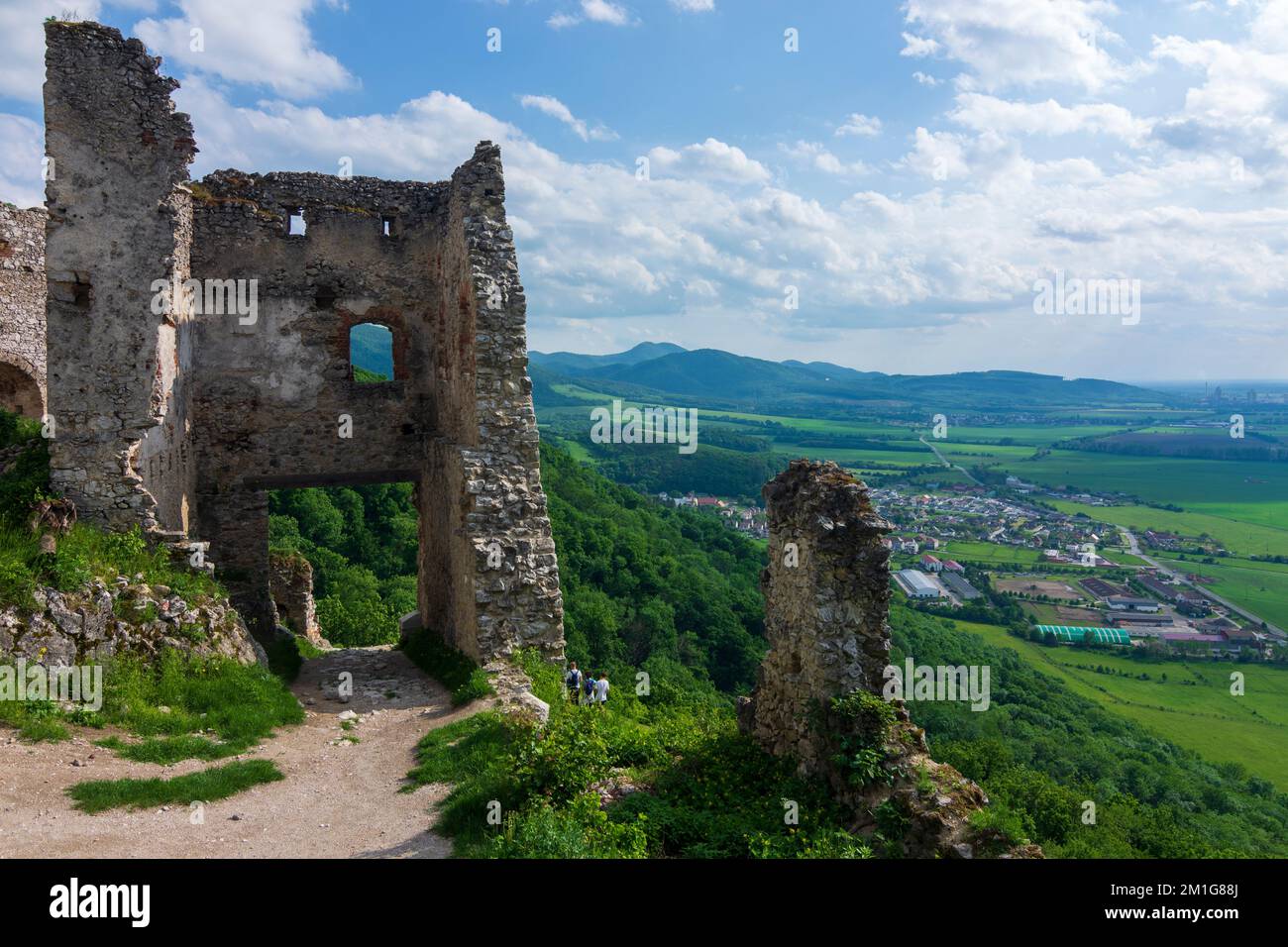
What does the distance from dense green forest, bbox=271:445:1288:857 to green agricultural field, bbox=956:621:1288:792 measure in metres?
3.06

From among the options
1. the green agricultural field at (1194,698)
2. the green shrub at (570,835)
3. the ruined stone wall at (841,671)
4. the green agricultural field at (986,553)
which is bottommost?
the green agricultural field at (1194,698)

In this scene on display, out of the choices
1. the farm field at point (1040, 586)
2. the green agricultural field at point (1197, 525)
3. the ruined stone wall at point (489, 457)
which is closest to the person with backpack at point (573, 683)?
the ruined stone wall at point (489, 457)

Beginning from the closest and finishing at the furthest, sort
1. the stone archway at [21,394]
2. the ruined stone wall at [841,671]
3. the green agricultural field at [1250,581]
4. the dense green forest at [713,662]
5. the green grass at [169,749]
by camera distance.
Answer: the ruined stone wall at [841,671], the green grass at [169,749], the dense green forest at [713,662], the stone archway at [21,394], the green agricultural field at [1250,581]

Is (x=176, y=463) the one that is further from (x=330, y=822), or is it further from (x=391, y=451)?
(x=330, y=822)

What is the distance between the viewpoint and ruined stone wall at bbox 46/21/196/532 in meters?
12.1

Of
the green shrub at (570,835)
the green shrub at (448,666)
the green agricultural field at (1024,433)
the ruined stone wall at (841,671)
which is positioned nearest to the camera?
the green shrub at (570,835)

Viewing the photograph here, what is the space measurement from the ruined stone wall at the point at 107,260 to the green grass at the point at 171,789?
16.8ft

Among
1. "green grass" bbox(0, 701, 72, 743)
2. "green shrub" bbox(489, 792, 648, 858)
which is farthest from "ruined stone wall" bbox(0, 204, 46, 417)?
"green shrub" bbox(489, 792, 648, 858)

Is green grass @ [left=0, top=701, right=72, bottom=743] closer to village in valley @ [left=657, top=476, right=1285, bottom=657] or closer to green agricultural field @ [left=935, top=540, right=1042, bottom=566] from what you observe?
village in valley @ [left=657, top=476, right=1285, bottom=657]

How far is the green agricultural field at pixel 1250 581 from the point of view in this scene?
196 ft

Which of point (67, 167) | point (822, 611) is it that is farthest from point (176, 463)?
point (822, 611)

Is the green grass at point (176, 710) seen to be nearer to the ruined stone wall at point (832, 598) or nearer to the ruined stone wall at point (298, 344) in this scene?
the ruined stone wall at point (298, 344)

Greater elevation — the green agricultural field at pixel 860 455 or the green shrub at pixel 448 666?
the green agricultural field at pixel 860 455
